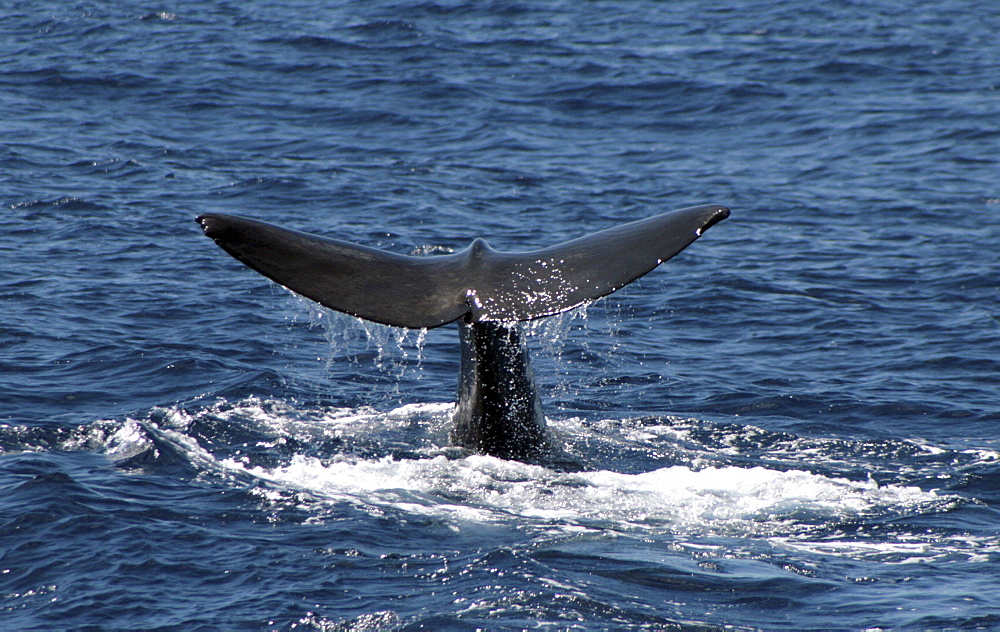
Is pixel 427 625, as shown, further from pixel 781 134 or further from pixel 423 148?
pixel 781 134

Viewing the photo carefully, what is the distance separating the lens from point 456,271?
783 cm

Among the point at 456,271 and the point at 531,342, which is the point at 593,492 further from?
the point at 531,342

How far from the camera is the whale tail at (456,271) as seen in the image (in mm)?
7246

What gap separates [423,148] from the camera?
19203 millimetres

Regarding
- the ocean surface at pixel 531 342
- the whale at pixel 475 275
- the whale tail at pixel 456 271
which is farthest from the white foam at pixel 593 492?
the whale tail at pixel 456 271

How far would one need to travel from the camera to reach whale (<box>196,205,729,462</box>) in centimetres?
725

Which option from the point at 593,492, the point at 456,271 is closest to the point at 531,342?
the point at 593,492

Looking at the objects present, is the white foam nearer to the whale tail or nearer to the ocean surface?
the ocean surface

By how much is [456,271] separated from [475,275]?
5.2 inches

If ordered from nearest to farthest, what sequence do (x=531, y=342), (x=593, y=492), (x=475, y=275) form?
(x=475, y=275), (x=593, y=492), (x=531, y=342)

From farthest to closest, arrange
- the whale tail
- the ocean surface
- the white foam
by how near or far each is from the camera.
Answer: the white foam
the whale tail
the ocean surface

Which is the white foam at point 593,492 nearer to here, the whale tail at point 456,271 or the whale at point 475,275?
the whale at point 475,275

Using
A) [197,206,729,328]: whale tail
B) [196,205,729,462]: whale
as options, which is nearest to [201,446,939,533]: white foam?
[196,205,729,462]: whale

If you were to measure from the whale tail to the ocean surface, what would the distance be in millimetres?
1221
